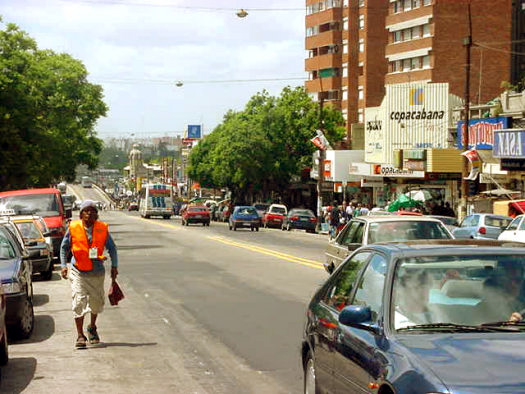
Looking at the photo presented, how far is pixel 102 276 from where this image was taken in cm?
1193

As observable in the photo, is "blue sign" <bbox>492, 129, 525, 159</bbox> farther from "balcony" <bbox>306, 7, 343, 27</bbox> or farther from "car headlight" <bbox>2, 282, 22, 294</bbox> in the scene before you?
"balcony" <bbox>306, 7, 343, 27</bbox>

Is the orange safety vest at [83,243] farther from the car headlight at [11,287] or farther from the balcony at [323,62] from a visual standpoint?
the balcony at [323,62]

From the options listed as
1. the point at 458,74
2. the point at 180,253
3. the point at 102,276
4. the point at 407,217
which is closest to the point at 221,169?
the point at 458,74

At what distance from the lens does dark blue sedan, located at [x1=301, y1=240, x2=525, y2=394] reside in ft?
16.4

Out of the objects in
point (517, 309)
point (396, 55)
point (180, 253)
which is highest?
point (396, 55)

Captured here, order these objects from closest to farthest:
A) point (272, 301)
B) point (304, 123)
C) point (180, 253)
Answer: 1. point (272, 301)
2. point (180, 253)
3. point (304, 123)

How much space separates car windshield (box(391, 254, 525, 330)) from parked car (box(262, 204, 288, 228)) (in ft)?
188

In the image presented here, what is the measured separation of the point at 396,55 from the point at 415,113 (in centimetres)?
1513

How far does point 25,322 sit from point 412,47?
60587 millimetres

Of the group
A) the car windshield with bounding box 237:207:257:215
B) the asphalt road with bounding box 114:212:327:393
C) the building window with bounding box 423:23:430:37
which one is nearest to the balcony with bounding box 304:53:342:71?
the building window with bounding box 423:23:430:37

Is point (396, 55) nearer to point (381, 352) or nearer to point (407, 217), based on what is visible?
point (407, 217)

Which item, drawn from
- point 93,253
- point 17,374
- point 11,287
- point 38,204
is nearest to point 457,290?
point 17,374

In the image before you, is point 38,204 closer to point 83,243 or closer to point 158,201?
point 83,243

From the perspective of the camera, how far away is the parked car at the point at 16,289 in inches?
476
